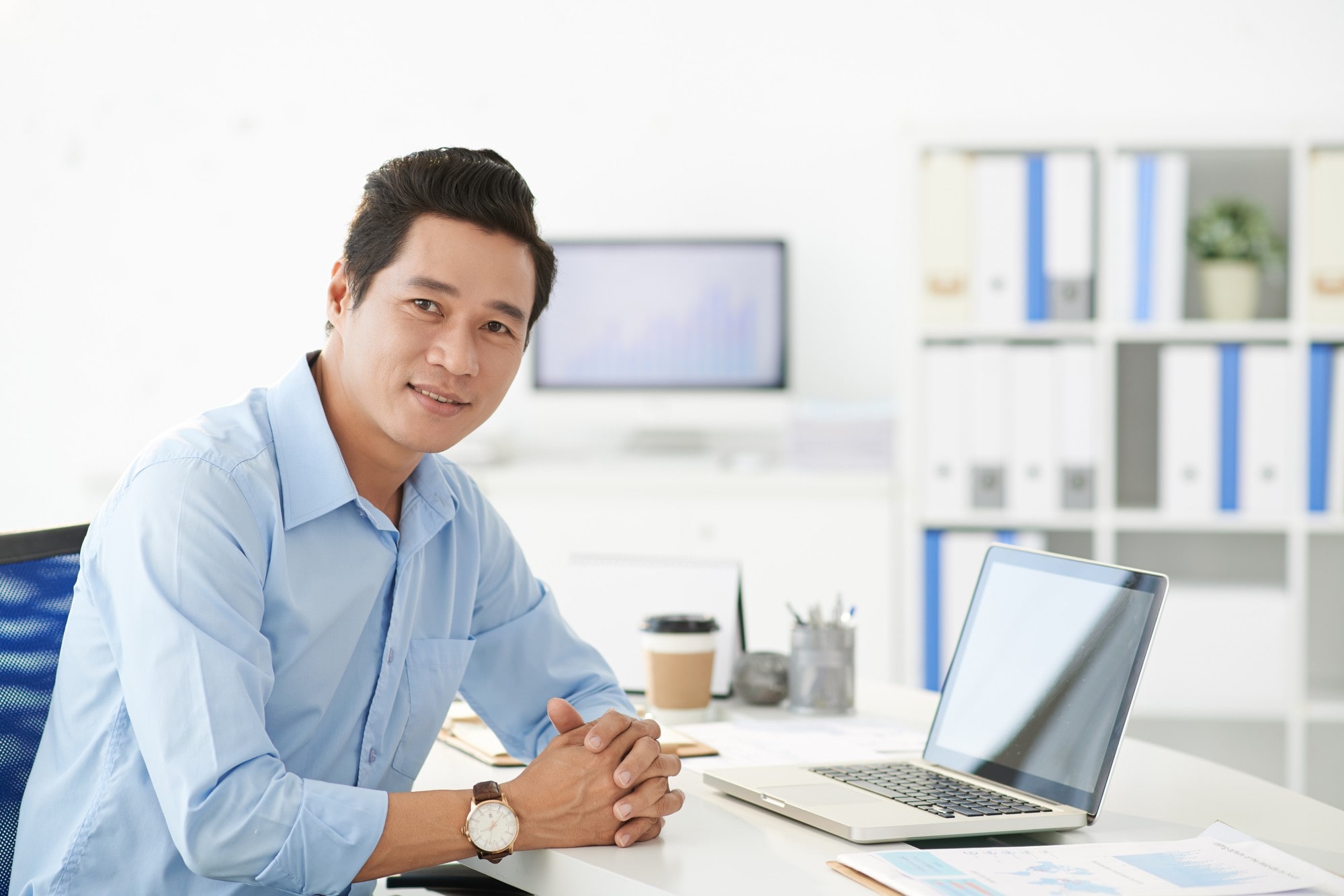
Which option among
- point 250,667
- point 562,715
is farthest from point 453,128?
point 250,667

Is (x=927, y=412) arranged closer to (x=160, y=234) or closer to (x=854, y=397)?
(x=854, y=397)

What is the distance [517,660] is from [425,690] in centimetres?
17

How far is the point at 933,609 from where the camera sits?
284cm

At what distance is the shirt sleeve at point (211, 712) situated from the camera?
96cm

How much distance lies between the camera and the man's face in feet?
3.92

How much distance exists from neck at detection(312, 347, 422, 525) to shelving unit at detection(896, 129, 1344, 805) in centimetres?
177

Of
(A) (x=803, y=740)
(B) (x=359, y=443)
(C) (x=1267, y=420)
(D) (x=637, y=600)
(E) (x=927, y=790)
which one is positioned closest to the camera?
(E) (x=927, y=790)

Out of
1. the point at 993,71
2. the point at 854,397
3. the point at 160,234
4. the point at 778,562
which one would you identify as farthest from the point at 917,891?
the point at 160,234

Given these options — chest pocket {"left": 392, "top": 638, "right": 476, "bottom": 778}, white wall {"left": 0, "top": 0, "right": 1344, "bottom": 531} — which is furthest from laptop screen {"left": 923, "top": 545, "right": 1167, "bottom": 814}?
white wall {"left": 0, "top": 0, "right": 1344, "bottom": 531}

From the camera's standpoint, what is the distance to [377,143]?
342 cm

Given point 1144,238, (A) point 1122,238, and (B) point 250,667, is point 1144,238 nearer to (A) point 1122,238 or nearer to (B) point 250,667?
(A) point 1122,238

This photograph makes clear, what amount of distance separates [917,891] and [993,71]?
2761mm

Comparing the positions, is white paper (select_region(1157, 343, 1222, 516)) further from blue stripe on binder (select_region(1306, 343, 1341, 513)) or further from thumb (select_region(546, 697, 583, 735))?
thumb (select_region(546, 697, 583, 735))

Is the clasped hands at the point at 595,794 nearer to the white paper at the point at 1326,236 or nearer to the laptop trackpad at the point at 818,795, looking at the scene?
the laptop trackpad at the point at 818,795
